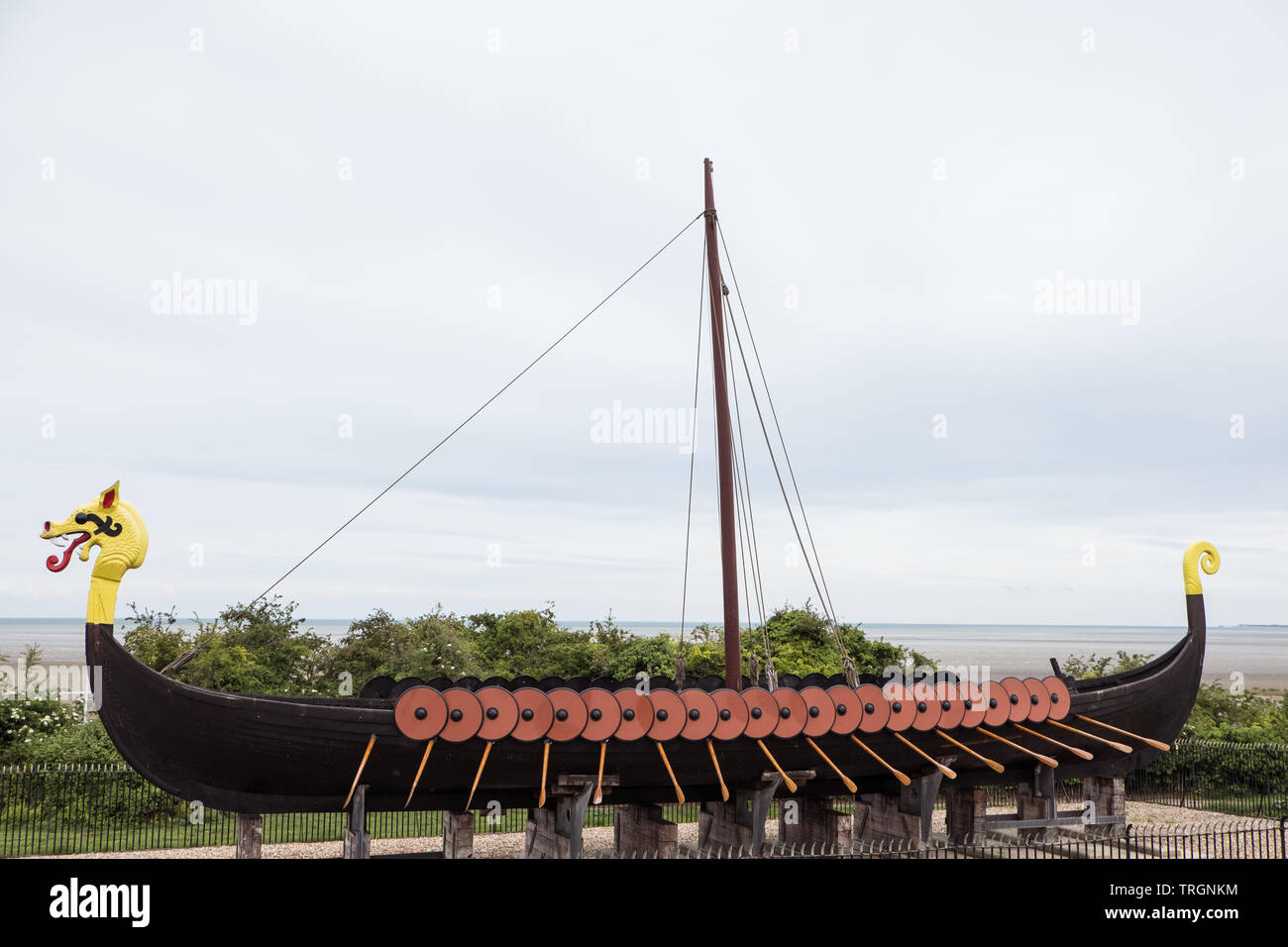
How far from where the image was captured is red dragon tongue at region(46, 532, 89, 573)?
365 inches

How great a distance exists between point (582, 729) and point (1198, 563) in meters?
10.5

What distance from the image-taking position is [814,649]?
23828mm

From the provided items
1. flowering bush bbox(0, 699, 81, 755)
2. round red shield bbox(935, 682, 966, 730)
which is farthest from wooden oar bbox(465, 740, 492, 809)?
flowering bush bbox(0, 699, 81, 755)

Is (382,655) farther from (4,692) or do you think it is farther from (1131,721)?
(1131,721)

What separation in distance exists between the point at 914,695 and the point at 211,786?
28.1 ft

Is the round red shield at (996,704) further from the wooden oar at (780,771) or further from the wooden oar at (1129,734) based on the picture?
the wooden oar at (780,771)

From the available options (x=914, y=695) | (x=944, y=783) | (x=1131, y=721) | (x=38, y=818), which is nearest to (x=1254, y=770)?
(x=1131, y=721)

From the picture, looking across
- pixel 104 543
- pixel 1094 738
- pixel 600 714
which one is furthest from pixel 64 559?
pixel 1094 738

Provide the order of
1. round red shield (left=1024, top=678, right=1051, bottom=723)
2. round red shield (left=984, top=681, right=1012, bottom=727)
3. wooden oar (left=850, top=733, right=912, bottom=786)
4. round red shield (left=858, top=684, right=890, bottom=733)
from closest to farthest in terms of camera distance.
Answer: wooden oar (left=850, top=733, right=912, bottom=786) → round red shield (left=858, top=684, right=890, bottom=733) → round red shield (left=984, top=681, right=1012, bottom=727) → round red shield (left=1024, top=678, right=1051, bottom=723)

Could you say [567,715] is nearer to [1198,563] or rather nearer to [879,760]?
[879,760]

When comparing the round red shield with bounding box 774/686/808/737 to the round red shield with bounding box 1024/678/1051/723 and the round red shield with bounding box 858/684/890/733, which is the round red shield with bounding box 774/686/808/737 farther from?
the round red shield with bounding box 1024/678/1051/723

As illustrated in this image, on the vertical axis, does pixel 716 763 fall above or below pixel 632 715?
below

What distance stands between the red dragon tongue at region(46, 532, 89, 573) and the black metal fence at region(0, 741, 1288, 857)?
4770mm

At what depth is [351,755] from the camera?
10.6m
